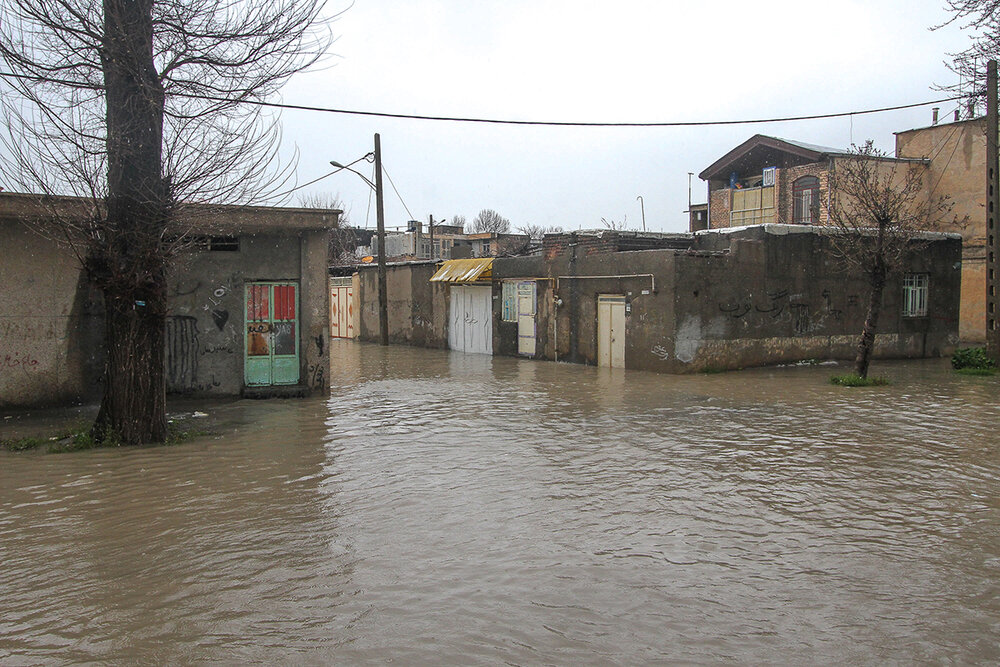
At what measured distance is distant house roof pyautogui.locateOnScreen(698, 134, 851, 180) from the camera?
3141 centimetres

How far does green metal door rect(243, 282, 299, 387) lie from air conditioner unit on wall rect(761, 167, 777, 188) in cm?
2534

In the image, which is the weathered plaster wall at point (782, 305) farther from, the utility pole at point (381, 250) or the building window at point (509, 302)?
the utility pole at point (381, 250)

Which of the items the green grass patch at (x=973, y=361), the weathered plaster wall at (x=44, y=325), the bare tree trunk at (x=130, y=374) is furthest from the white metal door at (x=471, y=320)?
the bare tree trunk at (x=130, y=374)

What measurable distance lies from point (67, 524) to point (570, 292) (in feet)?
52.2

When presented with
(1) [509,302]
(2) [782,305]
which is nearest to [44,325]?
(1) [509,302]

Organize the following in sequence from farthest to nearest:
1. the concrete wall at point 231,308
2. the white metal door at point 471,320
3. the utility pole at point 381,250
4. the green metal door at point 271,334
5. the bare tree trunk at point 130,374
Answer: the utility pole at point 381,250
the white metal door at point 471,320
the green metal door at point 271,334
the concrete wall at point 231,308
the bare tree trunk at point 130,374

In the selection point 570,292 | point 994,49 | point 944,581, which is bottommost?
point 944,581

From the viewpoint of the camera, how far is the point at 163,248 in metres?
9.66

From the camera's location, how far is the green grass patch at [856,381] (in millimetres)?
16002

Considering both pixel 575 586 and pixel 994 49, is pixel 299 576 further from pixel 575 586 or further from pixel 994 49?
pixel 994 49

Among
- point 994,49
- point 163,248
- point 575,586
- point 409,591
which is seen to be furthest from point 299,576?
point 994,49

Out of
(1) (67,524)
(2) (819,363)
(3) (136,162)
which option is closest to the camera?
(1) (67,524)

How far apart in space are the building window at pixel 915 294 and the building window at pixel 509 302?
37.2 ft

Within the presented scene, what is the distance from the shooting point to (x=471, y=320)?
25656mm
